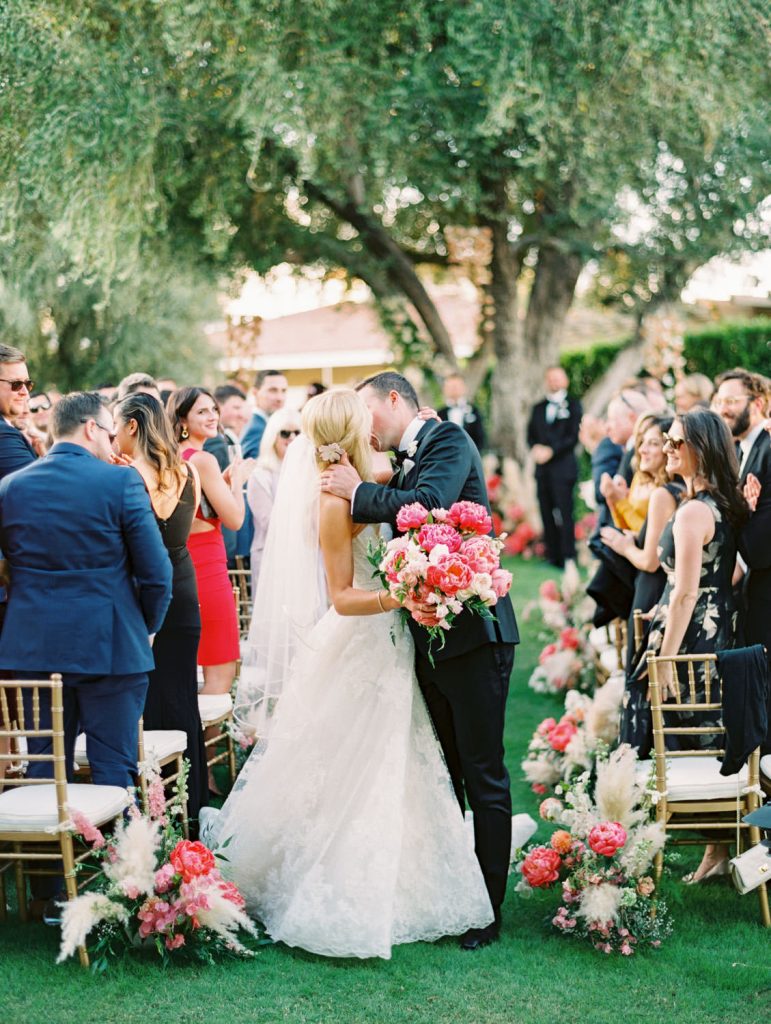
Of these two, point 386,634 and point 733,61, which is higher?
point 733,61

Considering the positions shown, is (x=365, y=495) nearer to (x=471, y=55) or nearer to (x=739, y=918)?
(x=739, y=918)

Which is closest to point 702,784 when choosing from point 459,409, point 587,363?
point 459,409

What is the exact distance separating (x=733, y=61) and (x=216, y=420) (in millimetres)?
6267

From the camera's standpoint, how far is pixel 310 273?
14242 mm

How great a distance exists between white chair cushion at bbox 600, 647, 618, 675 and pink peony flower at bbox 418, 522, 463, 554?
2.87 m

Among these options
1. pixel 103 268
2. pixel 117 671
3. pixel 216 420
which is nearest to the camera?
pixel 117 671

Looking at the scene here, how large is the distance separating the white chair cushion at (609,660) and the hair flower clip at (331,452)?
9.61 feet

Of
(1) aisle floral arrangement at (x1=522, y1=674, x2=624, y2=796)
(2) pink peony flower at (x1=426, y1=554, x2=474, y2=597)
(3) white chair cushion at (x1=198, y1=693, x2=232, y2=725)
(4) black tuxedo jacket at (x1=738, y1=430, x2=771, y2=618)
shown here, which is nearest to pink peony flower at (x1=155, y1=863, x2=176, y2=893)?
(2) pink peony flower at (x1=426, y1=554, x2=474, y2=597)

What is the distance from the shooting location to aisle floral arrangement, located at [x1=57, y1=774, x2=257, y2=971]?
3.84 meters

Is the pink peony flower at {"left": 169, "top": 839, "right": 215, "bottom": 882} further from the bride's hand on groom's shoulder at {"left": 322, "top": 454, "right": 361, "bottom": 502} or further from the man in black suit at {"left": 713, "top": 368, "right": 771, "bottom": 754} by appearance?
the man in black suit at {"left": 713, "top": 368, "right": 771, "bottom": 754}

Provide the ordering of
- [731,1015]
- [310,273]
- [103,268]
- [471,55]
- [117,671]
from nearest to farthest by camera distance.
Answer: [731,1015], [117,671], [471,55], [103,268], [310,273]

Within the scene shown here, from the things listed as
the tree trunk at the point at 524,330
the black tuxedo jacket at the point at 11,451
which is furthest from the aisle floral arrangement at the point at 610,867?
the tree trunk at the point at 524,330

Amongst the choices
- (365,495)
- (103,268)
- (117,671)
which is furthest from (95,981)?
(103,268)

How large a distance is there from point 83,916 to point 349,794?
3.42 ft
